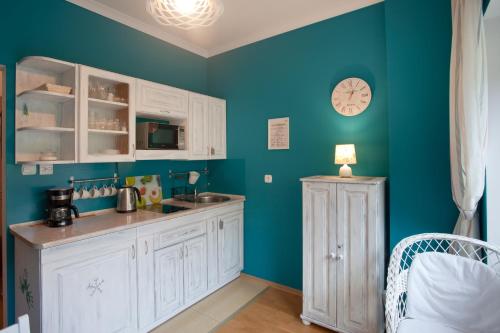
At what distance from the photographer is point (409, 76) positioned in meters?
2.01

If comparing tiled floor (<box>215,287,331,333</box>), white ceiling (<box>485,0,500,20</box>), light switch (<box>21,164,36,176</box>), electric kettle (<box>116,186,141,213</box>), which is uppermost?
white ceiling (<box>485,0,500,20</box>)

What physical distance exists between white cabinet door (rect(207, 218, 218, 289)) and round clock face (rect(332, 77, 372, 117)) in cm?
167

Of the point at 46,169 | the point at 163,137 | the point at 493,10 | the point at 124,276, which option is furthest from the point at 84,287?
the point at 493,10

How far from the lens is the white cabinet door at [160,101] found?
2441 millimetres

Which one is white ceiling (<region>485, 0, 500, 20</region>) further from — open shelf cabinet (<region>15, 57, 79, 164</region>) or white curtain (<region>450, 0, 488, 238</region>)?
open shelf cabinet (<region>15, 57, 79, 164</region>)

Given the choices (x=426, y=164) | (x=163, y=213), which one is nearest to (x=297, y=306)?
(x=163, y=213)

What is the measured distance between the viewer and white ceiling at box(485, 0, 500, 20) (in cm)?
153

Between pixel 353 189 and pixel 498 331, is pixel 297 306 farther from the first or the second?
pixel 498 331

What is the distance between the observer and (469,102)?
1.59m

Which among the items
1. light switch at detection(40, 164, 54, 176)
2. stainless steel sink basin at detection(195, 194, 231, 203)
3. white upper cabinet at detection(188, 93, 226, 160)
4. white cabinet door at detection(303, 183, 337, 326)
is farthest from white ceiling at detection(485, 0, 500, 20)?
light switch at detection(40, 164, 54, 176)

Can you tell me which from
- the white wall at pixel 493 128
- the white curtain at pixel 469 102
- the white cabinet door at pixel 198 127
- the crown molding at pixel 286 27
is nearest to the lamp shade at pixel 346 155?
the white curtain at pixel 469 102

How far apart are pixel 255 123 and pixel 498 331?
8.17 ft

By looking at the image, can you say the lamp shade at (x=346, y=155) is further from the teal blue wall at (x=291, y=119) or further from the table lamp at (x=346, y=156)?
the teal blue wall at (x=291, y=119)

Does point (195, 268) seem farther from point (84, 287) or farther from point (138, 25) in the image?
point (138, 25)
